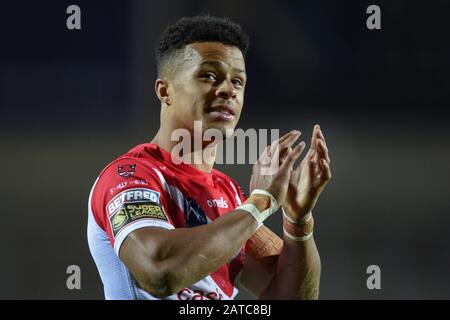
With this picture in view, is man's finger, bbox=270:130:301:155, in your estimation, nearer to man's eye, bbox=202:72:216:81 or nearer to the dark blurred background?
man's eye, bbox=202:72:216:81

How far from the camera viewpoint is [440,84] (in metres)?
7.29

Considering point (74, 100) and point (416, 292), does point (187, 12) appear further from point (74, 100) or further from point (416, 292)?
point (416, 292)

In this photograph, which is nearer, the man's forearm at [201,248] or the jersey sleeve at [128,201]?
the man's forearm at [201,248]

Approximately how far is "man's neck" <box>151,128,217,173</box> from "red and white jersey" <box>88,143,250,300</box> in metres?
0.02

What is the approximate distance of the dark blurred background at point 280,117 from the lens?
6039mm

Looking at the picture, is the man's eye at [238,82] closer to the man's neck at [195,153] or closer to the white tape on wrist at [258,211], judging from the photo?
the man's neck at [195,153]

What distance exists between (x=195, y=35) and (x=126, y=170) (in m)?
0.71

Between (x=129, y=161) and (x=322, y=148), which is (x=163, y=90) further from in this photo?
(x=322, y=148)

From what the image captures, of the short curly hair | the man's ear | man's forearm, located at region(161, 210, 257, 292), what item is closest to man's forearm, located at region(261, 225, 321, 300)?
man's forearm, located at region(161, 210, 257, 292)

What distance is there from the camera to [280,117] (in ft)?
22.3

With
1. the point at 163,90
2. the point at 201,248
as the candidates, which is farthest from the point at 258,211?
the point at 163,90

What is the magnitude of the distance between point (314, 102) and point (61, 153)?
8.11ft

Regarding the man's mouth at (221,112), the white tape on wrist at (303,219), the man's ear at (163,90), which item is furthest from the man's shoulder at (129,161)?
the white tape on wrist at (303,219)

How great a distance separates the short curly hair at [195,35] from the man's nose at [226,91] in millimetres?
231
